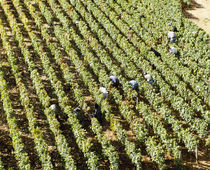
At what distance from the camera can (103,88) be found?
18844 mm

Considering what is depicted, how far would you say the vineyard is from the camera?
15.4 meters

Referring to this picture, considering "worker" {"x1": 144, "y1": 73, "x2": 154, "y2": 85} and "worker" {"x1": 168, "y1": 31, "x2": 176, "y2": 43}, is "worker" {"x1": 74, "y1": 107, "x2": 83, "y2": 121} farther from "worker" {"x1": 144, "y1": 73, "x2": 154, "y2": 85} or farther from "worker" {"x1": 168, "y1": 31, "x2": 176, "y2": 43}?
"worker" {"x1": 168, "y1": 31, "x2": 176, "y2": 43}

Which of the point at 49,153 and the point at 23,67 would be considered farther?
the point at 23,67

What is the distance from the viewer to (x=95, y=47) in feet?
75.0

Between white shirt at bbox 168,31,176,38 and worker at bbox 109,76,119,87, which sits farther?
white shirt at bbox 168,31,176,38

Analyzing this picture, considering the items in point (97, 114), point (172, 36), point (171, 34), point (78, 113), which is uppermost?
point (171, 34)

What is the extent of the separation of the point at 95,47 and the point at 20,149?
11.1m

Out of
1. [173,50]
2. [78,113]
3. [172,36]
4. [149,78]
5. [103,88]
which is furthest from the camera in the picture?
[172,36]

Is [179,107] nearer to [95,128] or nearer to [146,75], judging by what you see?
[146,75]

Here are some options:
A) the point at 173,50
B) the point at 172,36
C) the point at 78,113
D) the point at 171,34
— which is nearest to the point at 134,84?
the point at 78,113

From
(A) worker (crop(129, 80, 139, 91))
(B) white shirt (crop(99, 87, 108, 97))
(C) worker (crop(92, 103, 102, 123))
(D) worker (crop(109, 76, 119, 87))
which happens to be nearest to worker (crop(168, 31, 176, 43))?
(A) worker (crop(129, 80, 139, 91))

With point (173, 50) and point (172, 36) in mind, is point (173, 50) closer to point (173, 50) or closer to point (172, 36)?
point (173, 50)

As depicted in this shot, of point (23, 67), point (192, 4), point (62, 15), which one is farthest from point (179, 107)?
point (192, 4)

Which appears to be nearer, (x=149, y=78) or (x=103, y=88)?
(x=103, y=88)
